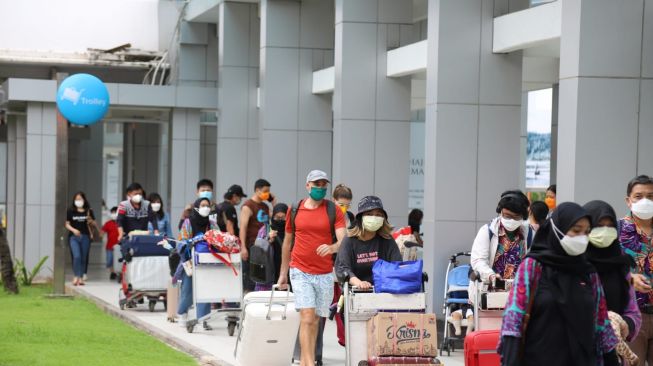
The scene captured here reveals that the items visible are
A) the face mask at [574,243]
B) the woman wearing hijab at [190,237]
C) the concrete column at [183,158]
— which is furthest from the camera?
the concrete column at [183,158]

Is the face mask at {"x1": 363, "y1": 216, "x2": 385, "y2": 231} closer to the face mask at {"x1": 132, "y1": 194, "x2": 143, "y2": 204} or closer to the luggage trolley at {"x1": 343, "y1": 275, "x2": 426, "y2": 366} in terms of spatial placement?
the luggage trolley at {"x1": 343, "y1": 275, "x2": 426, "y2": 366}

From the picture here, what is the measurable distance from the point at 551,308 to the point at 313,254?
4.81 metres

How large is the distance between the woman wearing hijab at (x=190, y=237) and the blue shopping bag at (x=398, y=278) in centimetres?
599

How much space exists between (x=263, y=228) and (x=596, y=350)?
26.4 ft

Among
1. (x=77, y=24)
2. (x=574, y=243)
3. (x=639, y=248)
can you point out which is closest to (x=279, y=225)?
(x=639, y=248)

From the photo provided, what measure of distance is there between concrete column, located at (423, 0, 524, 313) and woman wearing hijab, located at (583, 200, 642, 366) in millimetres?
7893

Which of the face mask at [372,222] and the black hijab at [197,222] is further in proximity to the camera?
the black hijab at [197,222]

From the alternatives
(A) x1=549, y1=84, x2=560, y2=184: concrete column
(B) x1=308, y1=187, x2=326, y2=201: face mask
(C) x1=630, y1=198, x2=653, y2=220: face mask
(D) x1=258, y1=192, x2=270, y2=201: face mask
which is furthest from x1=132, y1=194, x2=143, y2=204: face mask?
(C) x1=630, y1=198, x2=653, y2=220: face mask

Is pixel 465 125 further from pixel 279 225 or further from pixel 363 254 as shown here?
pixel 363 254

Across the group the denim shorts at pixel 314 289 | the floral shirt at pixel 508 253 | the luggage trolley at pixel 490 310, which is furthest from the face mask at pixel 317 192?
the luggage trolley at pixel 490 310

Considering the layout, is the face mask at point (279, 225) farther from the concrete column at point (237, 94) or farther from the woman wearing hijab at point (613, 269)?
the concrete column at point (237, 94)

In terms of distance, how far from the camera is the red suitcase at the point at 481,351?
7.79 m

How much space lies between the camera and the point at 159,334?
596 inches

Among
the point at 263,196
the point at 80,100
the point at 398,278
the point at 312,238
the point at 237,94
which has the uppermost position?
the point at 237,94
